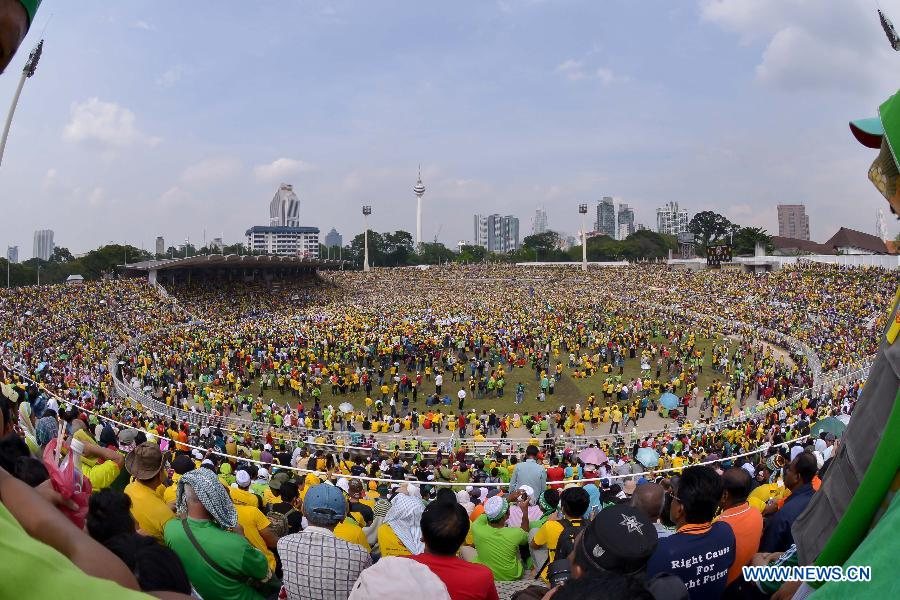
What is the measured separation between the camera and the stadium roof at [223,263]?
1759 inches

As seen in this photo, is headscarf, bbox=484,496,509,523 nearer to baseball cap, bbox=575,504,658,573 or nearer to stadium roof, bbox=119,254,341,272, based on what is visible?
baseball cap, bbox=575,504,658,573

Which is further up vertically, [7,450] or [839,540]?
[839,540]

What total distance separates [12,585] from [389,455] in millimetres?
13723

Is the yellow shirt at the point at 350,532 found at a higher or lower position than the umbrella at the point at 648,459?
higher

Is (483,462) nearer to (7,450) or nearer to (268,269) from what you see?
(7,450)

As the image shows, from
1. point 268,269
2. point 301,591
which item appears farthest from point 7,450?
point 268,269

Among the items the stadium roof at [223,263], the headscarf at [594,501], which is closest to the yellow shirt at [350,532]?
the headscarf at [594,501]

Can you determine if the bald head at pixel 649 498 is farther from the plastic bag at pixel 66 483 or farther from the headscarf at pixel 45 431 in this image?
the headscarf at pixel 45 431

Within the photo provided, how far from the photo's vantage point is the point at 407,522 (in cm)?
435

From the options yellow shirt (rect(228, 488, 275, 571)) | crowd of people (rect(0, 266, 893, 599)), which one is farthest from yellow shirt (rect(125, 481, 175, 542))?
yellow shirt (rect(228, 488, 275, 571))

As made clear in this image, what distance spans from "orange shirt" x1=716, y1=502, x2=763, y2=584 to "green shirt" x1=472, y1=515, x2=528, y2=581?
1499mm

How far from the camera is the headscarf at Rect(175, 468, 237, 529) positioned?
3.32 meters

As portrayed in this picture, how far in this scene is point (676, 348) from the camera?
102 feet

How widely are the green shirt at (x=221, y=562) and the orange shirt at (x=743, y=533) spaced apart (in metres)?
2.46
